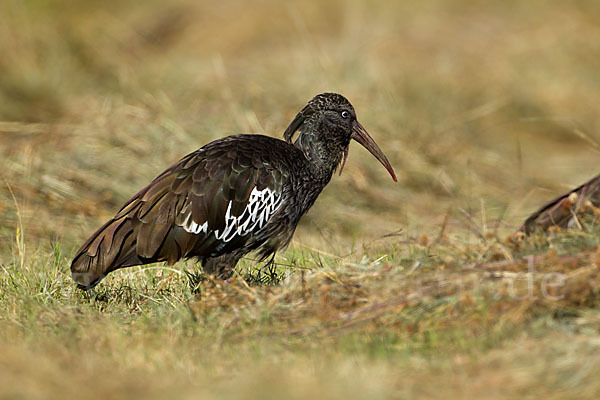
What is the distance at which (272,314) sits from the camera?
144 inches

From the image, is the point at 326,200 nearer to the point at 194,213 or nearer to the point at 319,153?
the point at 319,153

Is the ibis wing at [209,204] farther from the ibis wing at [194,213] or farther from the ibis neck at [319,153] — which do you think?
the ibis neck at [319,153]

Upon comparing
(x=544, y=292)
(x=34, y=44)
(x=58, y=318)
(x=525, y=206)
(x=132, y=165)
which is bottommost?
(x=58, y=318)

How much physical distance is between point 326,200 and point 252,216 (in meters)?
2.94

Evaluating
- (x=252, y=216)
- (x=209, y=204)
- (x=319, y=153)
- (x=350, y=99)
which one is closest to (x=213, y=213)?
(x=209, y=204)

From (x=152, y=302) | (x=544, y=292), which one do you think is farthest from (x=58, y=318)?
(x=544, y=292)

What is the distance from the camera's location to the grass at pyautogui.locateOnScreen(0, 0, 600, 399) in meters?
3.08

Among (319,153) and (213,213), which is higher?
(319,153)

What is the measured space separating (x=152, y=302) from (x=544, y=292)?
1.82 m

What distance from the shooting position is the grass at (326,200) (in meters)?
3.08

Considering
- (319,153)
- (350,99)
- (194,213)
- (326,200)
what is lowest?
(194,213)

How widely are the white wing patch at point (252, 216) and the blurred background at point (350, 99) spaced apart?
113cm

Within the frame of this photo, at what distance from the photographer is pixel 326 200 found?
7105 mm

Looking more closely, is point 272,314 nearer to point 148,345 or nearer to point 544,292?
point 148,345
